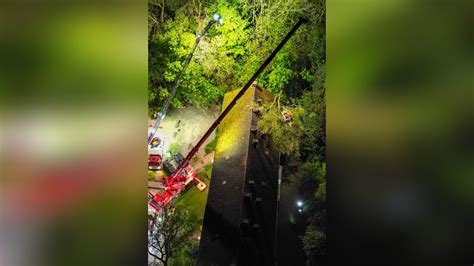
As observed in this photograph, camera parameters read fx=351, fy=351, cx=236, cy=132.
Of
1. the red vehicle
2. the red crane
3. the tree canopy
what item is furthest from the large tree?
the tree canopy

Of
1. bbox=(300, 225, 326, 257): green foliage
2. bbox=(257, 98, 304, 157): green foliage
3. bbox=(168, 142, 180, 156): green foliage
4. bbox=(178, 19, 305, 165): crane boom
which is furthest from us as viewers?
bbox=(257, 98, 304, 157): green foliage

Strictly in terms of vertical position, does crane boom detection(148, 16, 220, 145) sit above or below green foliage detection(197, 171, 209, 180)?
above

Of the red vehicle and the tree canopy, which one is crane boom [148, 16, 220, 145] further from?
the red vehicle

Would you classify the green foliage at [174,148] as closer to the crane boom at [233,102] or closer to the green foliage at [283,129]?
the crane boom at [233,102]

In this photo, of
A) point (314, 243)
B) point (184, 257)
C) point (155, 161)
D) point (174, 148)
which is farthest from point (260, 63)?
point (184, 257)

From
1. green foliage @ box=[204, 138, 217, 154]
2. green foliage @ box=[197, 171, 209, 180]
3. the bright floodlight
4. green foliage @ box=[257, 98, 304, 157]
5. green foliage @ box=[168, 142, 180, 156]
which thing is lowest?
the bright floodlight
